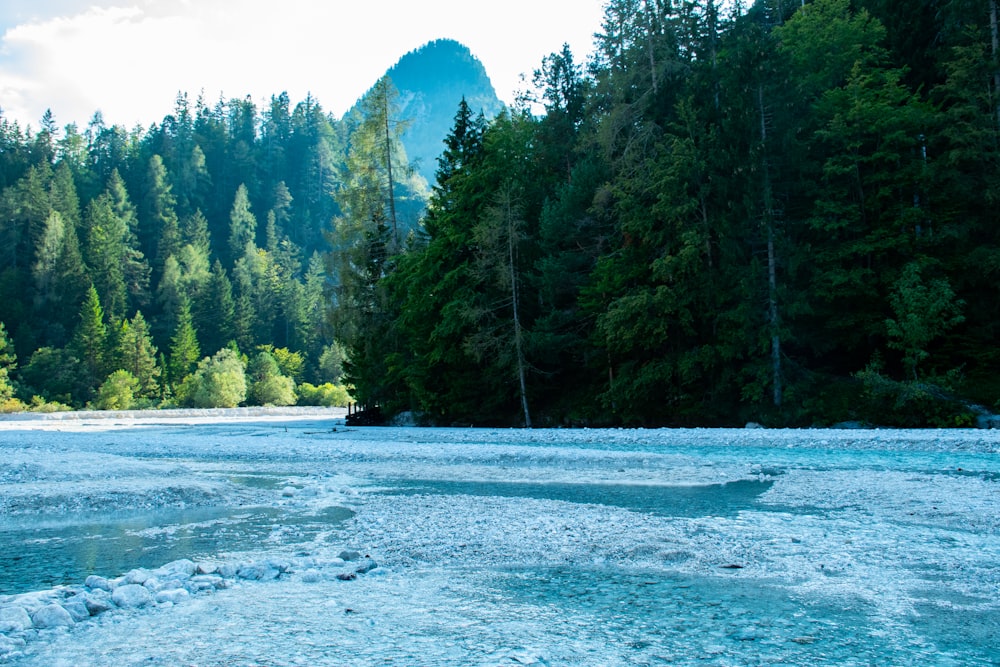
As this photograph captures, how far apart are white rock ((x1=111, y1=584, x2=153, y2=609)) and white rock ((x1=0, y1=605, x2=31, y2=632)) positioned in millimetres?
728

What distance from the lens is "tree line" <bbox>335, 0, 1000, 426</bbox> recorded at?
89.7 ft

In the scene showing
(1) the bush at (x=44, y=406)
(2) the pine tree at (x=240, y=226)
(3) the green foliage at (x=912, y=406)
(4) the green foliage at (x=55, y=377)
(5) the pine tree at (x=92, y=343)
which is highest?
(2) the pine tree at (x=240, y=226)

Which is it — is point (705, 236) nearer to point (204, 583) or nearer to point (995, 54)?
point (995, 54)

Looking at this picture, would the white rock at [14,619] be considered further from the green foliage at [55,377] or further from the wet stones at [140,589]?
the green foliage at [55,377]

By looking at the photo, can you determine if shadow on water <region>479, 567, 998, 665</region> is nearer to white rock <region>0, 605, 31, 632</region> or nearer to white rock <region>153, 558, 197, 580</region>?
white rock <region>153, 558, 197, 580</region>

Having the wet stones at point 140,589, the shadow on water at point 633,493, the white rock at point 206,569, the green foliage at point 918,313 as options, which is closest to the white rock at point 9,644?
the wet stones at point 140,589

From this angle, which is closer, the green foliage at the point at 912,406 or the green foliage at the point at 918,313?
the green foliage at the point at 912,406

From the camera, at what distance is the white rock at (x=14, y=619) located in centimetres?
580

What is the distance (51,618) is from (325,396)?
8352cm

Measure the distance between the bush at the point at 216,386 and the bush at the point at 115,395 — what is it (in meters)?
5.89

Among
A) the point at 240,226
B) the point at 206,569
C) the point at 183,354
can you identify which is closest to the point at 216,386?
the point at 183,354

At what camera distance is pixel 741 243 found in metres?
30.4

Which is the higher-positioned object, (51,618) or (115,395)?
(115,395)

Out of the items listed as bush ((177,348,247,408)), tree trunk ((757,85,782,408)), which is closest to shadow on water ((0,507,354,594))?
tree trunk ((757,85,782,408))
